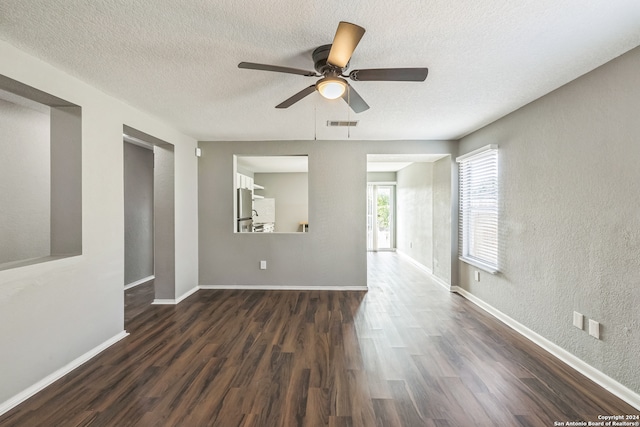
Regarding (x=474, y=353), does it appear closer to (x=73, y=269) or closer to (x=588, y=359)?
(x=588, y=359)

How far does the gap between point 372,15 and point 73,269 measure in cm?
288

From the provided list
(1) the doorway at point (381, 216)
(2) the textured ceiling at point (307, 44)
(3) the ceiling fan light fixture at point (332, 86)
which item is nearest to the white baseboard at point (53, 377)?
(2) the textured ceiling at point (307, 44)

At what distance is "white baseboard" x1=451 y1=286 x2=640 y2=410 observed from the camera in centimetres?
183

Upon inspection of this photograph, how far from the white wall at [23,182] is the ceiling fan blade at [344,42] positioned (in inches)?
127

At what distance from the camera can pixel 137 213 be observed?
15.3 feet

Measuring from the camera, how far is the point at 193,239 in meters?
4.21

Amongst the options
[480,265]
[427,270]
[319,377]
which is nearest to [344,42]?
[319,377]

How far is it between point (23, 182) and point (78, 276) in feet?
4.71

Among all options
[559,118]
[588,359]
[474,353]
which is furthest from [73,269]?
[559,118]

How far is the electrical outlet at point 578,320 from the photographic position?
2.18m

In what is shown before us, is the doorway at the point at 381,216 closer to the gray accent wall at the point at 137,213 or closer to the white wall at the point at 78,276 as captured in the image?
the gray accent wall at the point at 137,213

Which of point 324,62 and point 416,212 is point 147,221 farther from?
point 416,212

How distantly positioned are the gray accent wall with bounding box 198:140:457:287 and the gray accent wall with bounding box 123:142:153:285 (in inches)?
48.2

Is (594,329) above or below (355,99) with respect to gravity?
below
